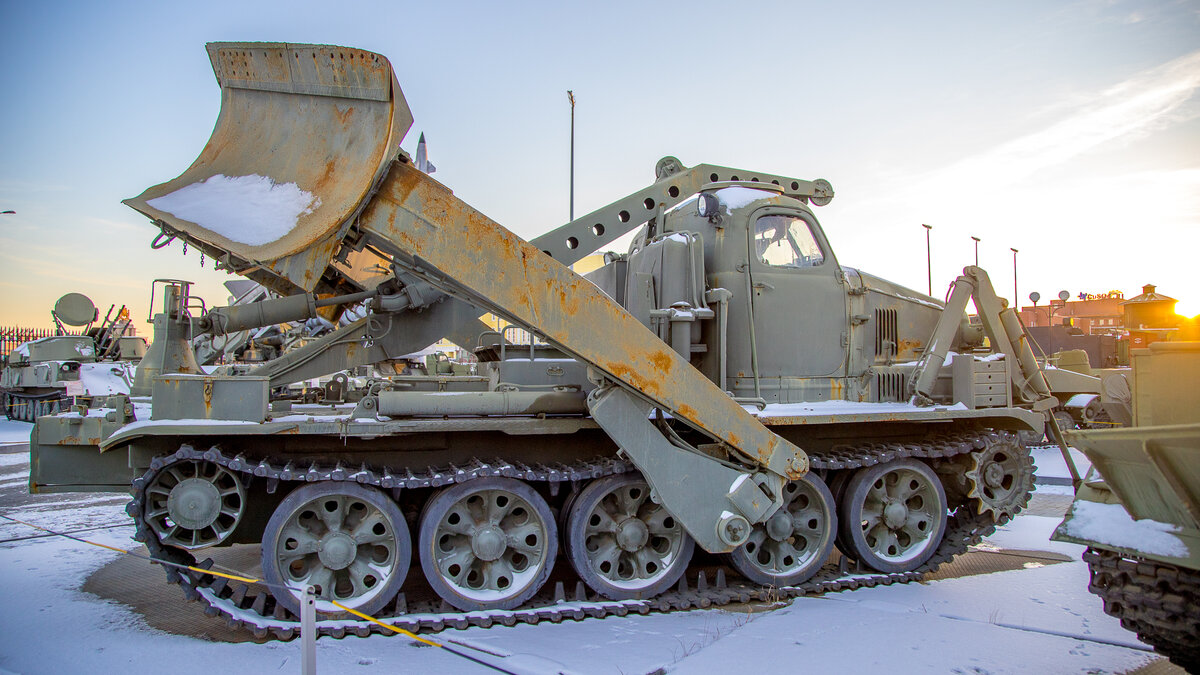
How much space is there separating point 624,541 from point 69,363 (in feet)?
80.2

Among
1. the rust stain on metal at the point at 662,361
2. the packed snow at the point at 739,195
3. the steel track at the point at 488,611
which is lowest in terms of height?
the steel track at the point at 488,611

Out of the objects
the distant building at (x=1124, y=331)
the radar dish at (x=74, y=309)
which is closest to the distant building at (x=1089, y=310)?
the distant building at (x=1124, y=331)

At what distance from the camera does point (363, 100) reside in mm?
5305

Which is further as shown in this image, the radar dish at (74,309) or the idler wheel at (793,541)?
the radar dish at (74,309)

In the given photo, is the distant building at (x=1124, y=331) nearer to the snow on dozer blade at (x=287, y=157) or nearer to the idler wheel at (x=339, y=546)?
the idler wheel at (x=339, y=546)

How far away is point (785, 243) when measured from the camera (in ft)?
24.2

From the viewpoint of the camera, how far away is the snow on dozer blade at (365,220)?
5098 millimetres

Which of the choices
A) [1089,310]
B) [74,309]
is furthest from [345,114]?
[1089,310]

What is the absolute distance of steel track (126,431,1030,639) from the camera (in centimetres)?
551

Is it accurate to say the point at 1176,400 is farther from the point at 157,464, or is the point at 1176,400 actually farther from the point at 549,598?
the point at 157,464

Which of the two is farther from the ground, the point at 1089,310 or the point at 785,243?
the point at 1089,310

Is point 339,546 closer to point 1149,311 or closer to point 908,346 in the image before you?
point 908,346

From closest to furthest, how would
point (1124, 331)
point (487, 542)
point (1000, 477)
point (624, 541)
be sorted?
point (487, 542), point (624, 541), point (1000, 477), point (1124, 331)

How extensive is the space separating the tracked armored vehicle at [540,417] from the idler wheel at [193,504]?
20 millimetres
